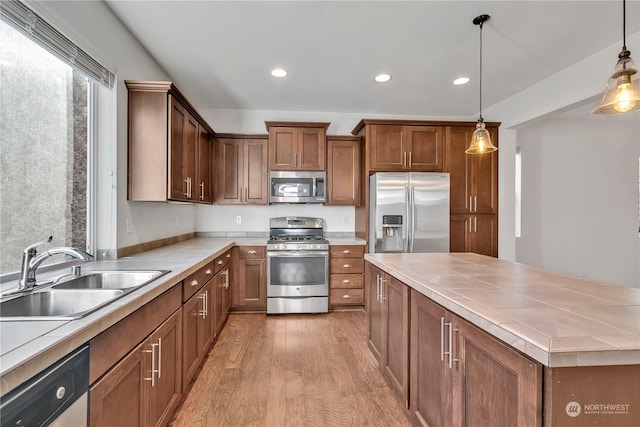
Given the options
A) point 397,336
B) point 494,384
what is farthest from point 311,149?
point 494,384

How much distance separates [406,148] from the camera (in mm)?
3754

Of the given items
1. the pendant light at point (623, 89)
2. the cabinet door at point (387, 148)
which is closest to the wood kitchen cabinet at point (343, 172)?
the cabinet door at point (387, 148)

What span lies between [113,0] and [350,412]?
3.08m

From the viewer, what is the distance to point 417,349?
1.60 meters

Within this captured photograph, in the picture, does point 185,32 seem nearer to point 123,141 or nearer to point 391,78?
point 123,141

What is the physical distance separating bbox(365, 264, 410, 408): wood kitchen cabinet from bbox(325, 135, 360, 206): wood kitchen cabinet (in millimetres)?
1707

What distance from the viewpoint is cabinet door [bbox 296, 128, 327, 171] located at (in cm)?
389

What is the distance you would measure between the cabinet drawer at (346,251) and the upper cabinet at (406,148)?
100 centimetres

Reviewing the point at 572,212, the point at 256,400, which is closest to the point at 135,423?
the point at 256,400

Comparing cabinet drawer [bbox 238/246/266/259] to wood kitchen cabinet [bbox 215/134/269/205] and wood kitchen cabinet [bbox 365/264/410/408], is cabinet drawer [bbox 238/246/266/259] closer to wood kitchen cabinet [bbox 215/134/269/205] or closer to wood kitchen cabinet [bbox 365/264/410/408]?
wood kitchen cabinet [bbox 215/134/269/205]

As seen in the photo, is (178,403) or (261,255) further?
(261,255)

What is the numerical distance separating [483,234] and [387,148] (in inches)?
65.7

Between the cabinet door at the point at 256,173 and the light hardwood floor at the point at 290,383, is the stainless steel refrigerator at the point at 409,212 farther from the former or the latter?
the cabinet door at the point at 256,173

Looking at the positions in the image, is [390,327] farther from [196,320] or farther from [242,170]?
[242,170]
